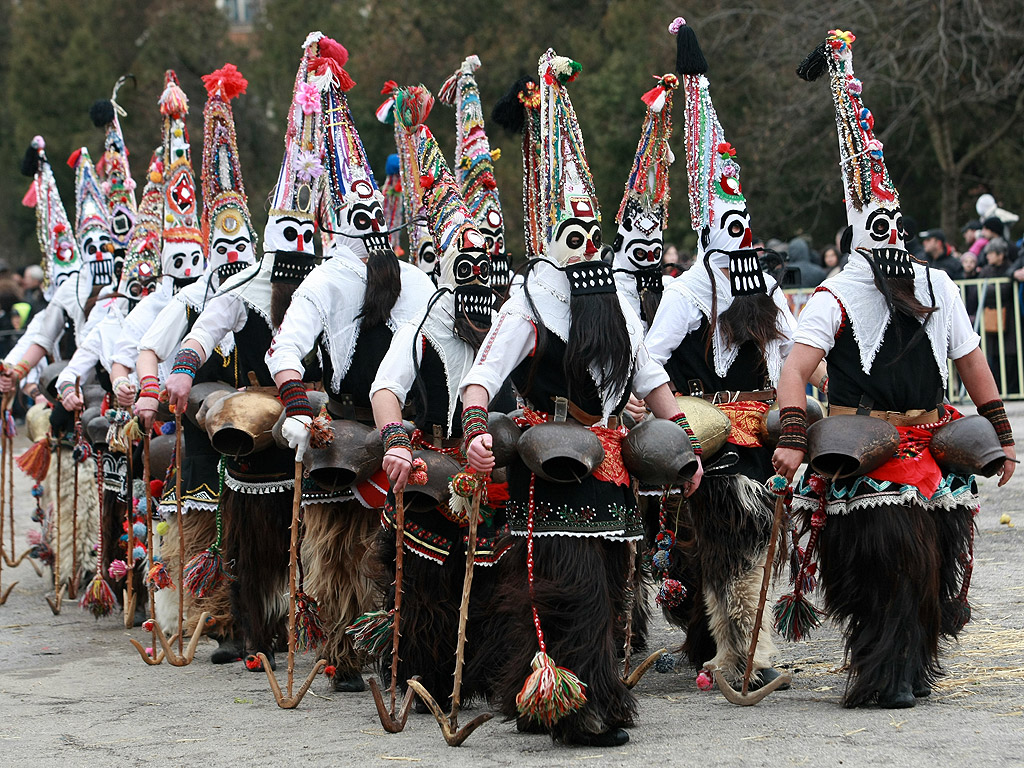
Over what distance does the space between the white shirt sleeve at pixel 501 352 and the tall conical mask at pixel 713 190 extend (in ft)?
5.06

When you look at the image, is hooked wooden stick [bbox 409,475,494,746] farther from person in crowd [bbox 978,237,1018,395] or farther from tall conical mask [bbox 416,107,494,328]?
person in crowd [bbox 978,237,1018,395]

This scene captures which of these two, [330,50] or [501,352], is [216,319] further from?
[501,352]

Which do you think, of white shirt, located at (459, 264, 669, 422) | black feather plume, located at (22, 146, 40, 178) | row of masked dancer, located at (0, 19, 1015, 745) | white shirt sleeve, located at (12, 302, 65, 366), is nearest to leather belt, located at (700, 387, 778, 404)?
row of masked dancer, located at (0, 19, 1015, 745)

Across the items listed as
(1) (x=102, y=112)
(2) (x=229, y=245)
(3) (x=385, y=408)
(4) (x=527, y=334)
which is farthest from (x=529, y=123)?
(1) (x=102, y=112)

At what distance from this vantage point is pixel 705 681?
254 inches

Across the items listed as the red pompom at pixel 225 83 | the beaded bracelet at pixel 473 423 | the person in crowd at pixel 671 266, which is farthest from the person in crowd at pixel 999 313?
the beaded bracelet at pixel 473 423

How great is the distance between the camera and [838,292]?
19.7 ft

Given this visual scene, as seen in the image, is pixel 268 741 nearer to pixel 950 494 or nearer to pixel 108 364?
pixel 950 494

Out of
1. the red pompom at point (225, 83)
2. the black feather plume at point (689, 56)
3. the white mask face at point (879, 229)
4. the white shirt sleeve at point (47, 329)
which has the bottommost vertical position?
the white shirt sleeve at point (47, 329)

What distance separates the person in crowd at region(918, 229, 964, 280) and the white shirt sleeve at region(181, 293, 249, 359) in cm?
1013

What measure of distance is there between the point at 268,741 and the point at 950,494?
2.85 metres

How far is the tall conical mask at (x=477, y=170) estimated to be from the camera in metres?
7.35

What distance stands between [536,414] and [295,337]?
131 centimetres

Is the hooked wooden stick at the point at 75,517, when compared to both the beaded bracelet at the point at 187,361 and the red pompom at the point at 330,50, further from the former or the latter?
the red pompom at the point at 330,50
